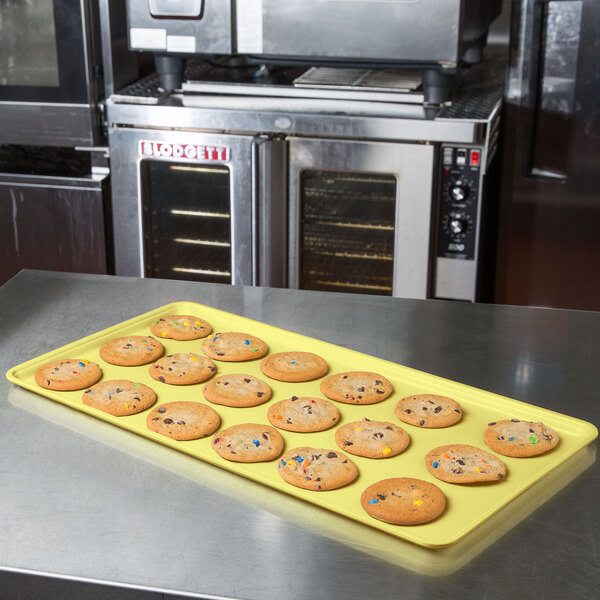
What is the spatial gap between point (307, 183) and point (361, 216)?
19cm

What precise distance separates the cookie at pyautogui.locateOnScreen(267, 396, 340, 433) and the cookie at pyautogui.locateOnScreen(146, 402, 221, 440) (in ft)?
0.26

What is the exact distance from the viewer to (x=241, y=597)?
0.79m

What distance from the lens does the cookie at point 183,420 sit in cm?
106

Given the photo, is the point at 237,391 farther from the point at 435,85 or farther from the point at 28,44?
the point at 28,44

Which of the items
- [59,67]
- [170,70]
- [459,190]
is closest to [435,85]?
[459,190]

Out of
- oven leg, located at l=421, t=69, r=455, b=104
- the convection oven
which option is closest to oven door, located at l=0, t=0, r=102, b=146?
the convection oven

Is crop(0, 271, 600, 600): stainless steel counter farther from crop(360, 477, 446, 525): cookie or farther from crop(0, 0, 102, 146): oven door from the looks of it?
crop(0, 0, 102, 146): oven door

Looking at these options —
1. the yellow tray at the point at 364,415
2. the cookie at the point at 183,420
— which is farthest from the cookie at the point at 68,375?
the cookie at the point at 183,420

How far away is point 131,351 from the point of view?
1289 millimetres

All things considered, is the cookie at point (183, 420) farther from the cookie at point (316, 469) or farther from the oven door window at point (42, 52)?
the oven door window at point (42, 52)

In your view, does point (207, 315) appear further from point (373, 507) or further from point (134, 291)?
point (373, 507)

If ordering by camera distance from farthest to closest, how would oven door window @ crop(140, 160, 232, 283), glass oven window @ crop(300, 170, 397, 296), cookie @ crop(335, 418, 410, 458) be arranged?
oven door window @ crop(140, 160, 232, 283)
glass oven window @ crop(300, 170, 397, 296)
cookie @ crop(335, 418, 410, 458)

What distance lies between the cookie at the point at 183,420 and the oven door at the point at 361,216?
138 centimetres

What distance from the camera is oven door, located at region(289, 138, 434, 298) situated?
2369mm
